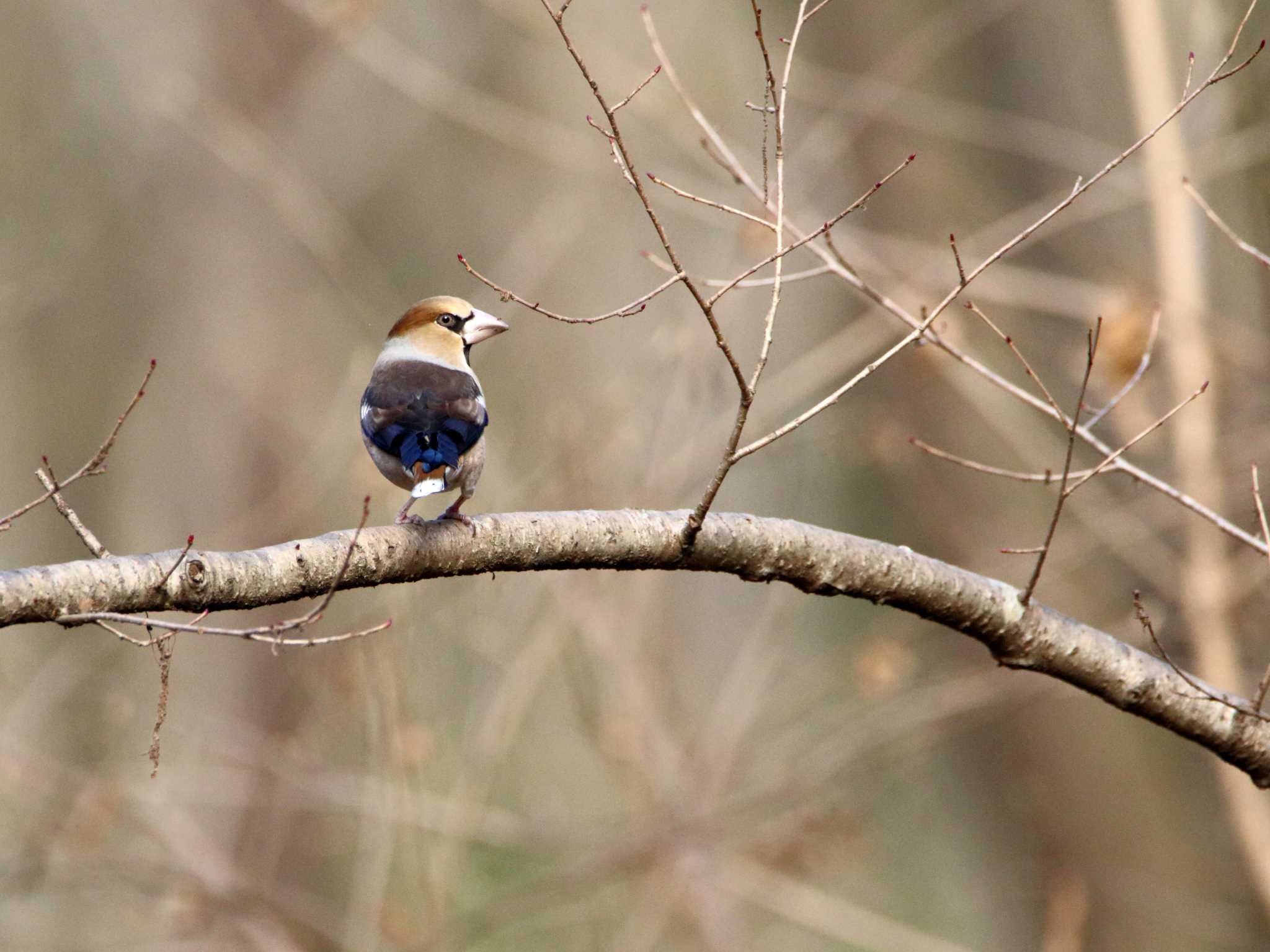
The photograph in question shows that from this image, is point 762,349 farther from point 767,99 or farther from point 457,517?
point 457,517

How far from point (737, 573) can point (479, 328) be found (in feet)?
6.18

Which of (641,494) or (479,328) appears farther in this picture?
(641,494)

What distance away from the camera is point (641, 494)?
6.41 m

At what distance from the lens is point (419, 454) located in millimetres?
3727

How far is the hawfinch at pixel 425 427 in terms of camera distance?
373 centimetres

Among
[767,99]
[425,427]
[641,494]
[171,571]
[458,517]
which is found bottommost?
[171,571]

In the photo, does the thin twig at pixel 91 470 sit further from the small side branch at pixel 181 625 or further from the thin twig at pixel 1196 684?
the thin twig at pixel 1196 684

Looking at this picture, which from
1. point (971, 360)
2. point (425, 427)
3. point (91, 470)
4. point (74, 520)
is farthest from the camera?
point (425, 427)

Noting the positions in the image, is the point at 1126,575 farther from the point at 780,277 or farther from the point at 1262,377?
the point at 780,277

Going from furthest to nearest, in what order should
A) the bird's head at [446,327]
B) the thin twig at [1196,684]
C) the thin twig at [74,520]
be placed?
the bird's head at [446,327], the thin twig at [1196,684], the thin twig at [74,520]

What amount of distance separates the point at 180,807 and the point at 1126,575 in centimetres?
548

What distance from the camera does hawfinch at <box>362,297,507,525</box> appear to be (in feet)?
12.3

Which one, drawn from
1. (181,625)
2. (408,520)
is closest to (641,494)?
(408,520)

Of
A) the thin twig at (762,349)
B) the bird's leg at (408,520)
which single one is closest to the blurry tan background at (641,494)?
the bird's leg at (408,520)
